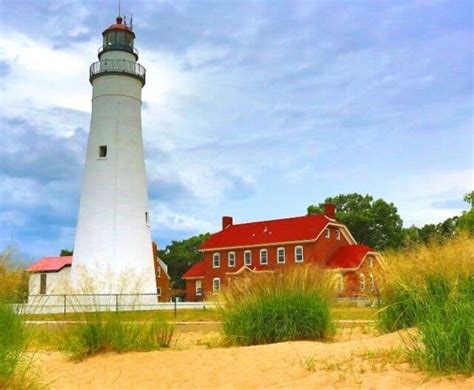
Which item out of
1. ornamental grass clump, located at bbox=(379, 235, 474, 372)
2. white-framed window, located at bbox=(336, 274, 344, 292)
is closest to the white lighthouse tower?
white-framed window, located at bbox=(336, 274, 344, 292)

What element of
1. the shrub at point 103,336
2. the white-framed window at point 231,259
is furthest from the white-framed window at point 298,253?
the shrub at point 103,336

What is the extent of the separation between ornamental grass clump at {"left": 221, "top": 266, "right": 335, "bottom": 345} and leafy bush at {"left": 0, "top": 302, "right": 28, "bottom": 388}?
3.89 metres

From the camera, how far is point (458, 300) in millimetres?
9008

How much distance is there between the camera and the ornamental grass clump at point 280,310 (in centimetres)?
1098

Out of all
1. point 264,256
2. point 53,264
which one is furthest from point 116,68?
point 264,256

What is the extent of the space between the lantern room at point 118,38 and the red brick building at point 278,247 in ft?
60.6

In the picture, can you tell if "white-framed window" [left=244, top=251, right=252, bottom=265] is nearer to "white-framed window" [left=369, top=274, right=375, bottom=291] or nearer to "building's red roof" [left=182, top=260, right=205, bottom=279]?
"building's red roof" [left=182, top=260, right=205, bottom=279]

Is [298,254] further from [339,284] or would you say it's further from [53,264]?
[339,284]

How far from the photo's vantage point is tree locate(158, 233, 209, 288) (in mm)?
74000

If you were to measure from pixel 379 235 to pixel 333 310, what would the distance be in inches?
1952

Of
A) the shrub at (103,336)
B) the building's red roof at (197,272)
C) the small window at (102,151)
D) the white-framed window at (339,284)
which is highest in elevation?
the small window at (102,151)

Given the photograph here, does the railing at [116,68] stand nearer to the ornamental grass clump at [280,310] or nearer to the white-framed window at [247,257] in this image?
the white-framed window at [247,257]

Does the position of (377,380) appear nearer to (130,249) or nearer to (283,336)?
(283,336)

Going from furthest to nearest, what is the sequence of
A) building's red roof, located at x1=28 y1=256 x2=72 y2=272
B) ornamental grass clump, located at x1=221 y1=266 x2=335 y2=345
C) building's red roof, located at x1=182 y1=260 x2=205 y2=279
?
1. building's red roof, located at x1=182 y1=260 x2=205 y2=279
2. building's red roof, located at x1=28 y1=256 x2=72 y2=272
3. ornamental grass clump, located at x1=221 y1=266 x2=335 y2=345
